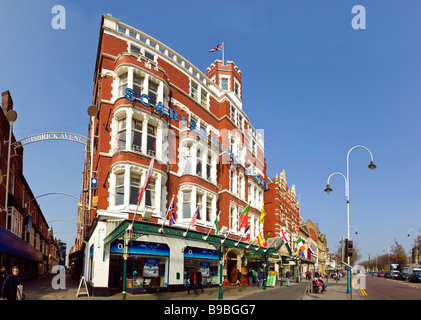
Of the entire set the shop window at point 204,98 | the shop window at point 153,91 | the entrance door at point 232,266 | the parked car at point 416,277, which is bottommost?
the parked car at point 416,277

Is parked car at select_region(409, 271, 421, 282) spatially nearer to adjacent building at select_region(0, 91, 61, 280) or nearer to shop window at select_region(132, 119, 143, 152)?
shop window at select_region(132, 119, 143, 152)

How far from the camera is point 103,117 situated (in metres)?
24.4

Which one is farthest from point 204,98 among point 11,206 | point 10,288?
point 10,288

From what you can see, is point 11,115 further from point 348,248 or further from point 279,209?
point 279,209

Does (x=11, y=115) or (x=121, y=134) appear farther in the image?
(x=11, y=115)

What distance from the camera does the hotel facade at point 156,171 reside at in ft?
73.0

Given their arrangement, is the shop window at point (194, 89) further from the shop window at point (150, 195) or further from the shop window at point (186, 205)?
the shop window at point (150, 195)

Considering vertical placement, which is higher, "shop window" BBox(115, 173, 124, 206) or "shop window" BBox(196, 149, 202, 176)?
"shop window" BBox(196, 149, 202, 176)

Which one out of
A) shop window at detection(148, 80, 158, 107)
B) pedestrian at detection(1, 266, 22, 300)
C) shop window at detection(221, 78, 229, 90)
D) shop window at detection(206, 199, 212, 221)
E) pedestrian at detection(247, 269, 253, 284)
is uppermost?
shop window at detection(221, 78, 229, 90)

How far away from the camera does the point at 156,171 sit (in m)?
24.7

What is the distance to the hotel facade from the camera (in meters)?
22.3

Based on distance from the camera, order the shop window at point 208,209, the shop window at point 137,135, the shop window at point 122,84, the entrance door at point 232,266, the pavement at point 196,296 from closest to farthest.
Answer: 1. the pavement at point 196,296
2. the shop window at point 137,135
3. the shop window at point 122,84
4. the shop window at point 208,209
5. the entrance door at point 232,266

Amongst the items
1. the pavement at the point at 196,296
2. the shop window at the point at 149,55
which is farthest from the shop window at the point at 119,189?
the shop window at the point at 149,55

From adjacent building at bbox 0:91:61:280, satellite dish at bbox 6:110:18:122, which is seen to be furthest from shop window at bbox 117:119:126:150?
satellite dish at bbox 6:110:18:122
